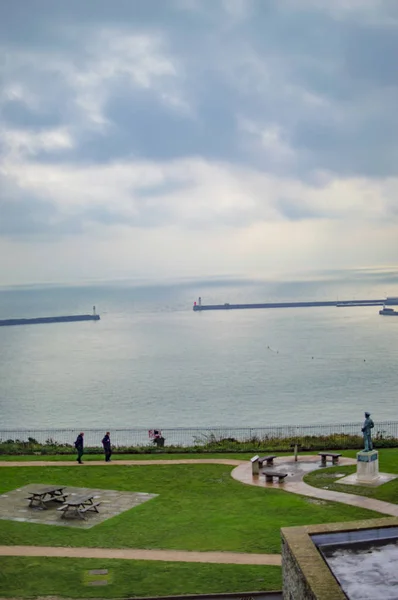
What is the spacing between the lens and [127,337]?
524 feet

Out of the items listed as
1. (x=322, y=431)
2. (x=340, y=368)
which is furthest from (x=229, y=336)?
(x=322, y=431)

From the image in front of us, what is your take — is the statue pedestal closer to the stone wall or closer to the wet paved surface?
the wet paved surface

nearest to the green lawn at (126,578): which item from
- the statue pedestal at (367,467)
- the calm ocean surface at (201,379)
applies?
the statue pedestal at (367,467)

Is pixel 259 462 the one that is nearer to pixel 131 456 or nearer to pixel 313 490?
pixel 313 490

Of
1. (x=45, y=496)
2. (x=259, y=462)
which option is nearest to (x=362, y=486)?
(x=259, y=462)

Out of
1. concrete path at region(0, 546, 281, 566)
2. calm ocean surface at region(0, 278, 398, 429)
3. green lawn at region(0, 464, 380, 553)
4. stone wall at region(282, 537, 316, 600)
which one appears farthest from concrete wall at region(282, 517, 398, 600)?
calm ocean surface at region(0, 278, 398, 429)

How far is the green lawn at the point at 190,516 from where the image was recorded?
19.0 meters

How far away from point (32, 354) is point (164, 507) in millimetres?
108714

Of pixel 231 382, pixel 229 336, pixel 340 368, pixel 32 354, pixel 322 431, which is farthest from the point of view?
pixel 229 336

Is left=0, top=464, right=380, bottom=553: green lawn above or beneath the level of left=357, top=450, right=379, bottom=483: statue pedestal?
beneath

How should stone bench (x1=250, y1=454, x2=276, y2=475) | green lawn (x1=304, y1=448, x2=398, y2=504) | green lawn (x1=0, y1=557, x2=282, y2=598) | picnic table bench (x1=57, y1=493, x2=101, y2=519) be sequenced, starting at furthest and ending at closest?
stone bench (x1=250, y1=454, x2=276, y2=475) < green lawn (x1=304, y1=448, x2=398, y2=504) < picnic table bench (x1=57, y1=493, x2=101, y2=519) < green lawn (x1=0, y1=557, x2=282, y2=598)

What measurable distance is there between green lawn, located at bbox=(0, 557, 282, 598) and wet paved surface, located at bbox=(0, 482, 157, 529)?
3.06 meters

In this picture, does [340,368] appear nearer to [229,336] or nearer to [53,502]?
[229,336]

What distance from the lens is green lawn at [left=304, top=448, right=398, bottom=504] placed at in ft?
75.2
